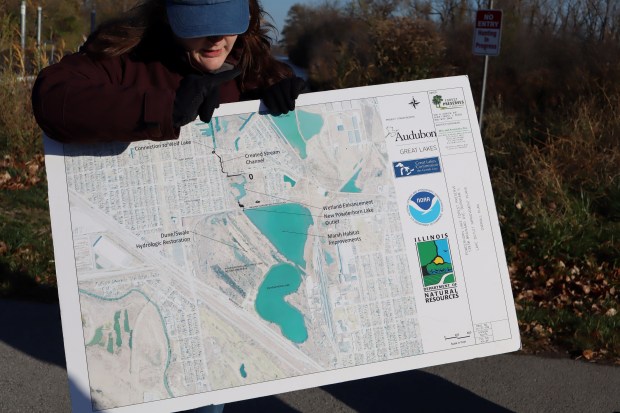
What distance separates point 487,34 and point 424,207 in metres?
Result: 9.29

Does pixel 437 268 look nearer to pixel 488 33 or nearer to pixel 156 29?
pixel 156 29

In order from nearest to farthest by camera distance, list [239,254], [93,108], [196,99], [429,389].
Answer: [93,108] → [196,99] → [239,254] → [429,389]

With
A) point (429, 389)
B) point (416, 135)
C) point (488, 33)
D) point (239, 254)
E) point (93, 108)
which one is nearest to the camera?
point (93, 108)

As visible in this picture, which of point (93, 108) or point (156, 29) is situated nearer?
point (93, 108)

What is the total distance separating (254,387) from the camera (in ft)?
9.18

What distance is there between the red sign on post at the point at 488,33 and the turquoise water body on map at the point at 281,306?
9.29 meters

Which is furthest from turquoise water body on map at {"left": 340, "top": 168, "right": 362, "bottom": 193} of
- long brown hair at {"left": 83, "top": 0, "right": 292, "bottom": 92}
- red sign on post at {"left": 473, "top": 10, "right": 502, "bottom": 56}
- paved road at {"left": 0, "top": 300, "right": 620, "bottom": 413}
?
red sign on post at {"left": 473, "top": 10, "right": 502, "bottom": 56}

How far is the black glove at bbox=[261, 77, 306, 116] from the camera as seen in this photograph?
2844 millimetres

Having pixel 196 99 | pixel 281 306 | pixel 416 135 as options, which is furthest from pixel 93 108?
pixel 416 135

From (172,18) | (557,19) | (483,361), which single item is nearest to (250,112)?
(172,18)

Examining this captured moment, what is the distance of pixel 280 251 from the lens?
2.85 meters

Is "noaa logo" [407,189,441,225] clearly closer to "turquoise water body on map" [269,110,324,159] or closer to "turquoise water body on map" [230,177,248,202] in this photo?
"turquoise water body on map" [269,110,324,159]

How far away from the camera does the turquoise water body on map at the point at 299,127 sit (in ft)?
9.50

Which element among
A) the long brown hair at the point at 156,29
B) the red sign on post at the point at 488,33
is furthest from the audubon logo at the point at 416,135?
the red sign on post at the point at 488,33
